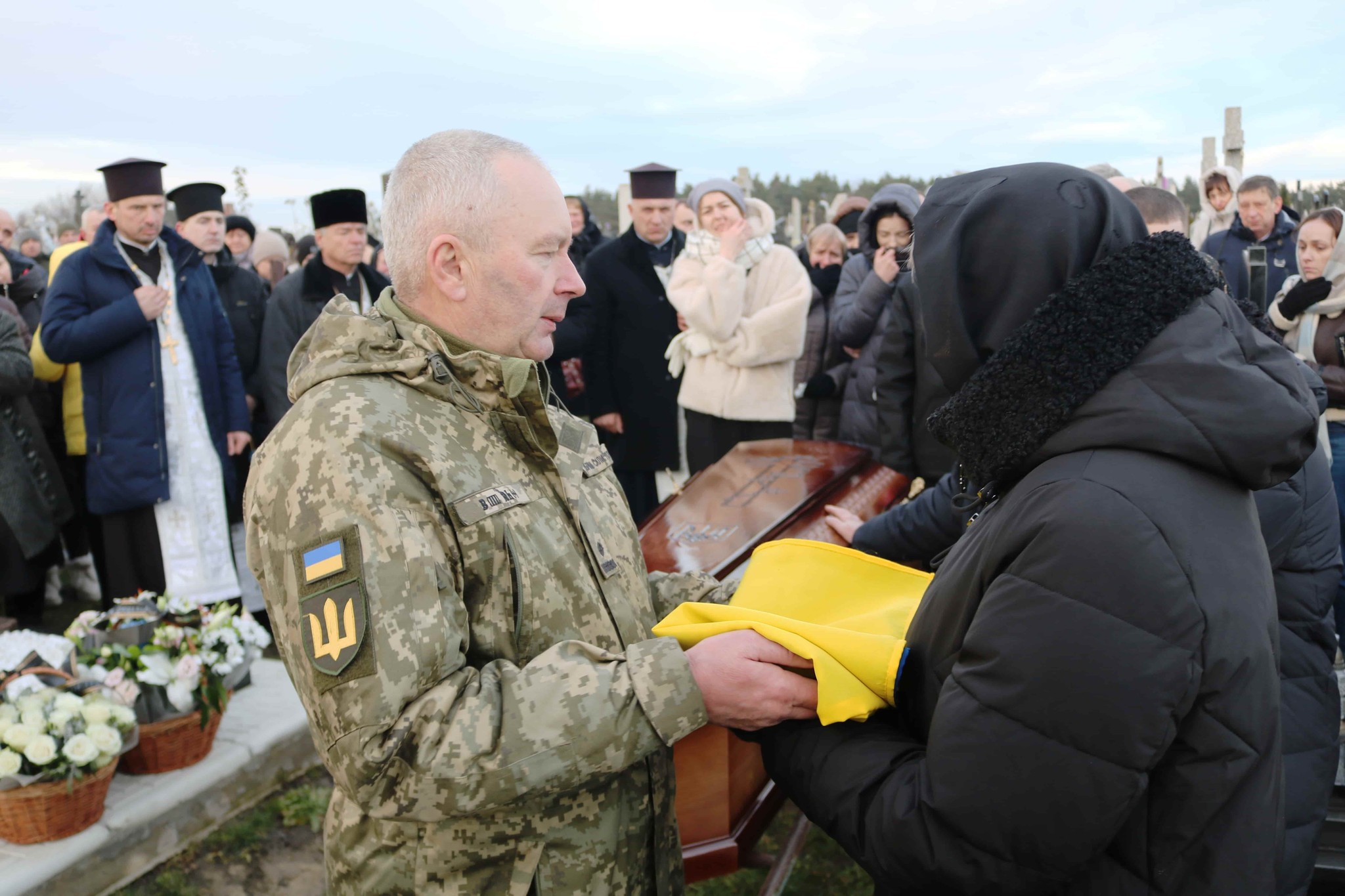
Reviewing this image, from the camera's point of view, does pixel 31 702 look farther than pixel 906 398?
No

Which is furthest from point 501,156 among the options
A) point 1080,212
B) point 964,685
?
point 964,685

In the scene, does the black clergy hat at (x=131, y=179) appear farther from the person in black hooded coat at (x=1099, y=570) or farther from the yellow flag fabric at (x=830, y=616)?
the person in black hooded coat at (x=1099, y=570)

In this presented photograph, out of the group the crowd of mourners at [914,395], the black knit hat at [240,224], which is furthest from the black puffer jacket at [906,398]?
the black knit hat at [240,224]

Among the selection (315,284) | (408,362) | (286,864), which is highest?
(315,284)

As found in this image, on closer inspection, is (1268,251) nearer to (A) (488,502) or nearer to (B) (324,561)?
(A) (488,502)

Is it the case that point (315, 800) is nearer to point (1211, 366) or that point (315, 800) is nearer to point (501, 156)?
point (501, 156)

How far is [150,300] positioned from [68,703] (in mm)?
1982

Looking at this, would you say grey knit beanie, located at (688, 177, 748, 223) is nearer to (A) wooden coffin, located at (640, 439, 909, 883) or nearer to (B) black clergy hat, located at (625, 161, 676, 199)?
(B) black clergy hat, located at (625, 161, 676, 199)

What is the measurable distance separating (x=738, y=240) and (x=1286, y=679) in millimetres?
3303

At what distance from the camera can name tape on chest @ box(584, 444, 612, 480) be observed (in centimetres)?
179

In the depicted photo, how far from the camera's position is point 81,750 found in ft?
9.26

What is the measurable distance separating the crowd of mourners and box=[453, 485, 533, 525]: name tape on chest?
22.7 inches

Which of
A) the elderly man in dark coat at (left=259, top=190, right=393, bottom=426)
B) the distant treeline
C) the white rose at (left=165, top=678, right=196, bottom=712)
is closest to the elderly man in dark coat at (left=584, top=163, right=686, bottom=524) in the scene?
the elderly man in dark coat at (left=259, top=190, right=393, bottom=426)

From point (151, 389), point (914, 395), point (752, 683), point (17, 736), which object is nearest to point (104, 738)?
point (17, 736)
